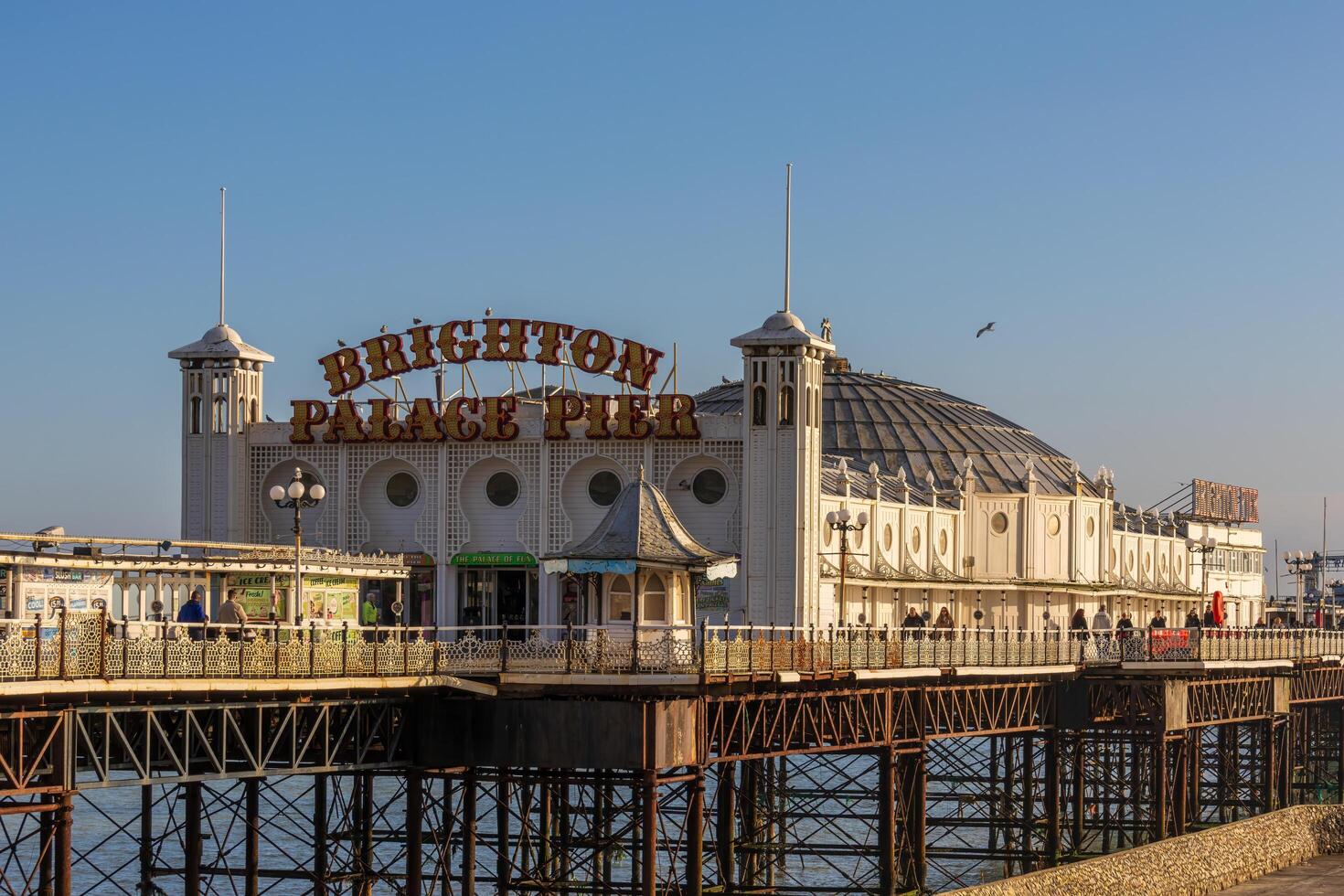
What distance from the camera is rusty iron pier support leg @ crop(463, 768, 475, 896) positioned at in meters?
43.9

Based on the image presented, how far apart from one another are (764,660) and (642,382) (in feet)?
66.5

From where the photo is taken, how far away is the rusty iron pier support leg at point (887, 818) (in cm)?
5506

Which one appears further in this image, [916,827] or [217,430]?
[217,430]

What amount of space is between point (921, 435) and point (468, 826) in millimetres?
59886

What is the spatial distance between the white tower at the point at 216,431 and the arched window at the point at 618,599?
23199 millimetres

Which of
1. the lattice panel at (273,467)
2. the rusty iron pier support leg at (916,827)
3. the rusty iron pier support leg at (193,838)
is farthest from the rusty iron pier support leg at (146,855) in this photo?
the rusty iron pier support leg at (916,827)

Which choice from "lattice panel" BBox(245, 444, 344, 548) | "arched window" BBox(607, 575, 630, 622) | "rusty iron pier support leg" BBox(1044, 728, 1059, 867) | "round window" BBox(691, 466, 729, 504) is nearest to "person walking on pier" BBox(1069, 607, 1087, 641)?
"rusty iron pier support leg" BBox(1044, 728, 1059, 867)

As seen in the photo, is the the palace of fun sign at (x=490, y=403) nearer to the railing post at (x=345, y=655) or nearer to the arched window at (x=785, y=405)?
the arched window at (x=785, y=405)

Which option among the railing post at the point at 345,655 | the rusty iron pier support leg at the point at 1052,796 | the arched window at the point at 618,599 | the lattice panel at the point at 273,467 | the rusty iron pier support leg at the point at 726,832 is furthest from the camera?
the rusty iron pier support leg at the point at 1052,796

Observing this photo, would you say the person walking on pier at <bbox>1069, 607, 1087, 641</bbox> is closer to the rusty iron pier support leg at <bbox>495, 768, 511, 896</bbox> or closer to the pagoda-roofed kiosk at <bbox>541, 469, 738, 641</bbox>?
the pagoda-roofed kiosk at <bbox>541, 469, 738, 641</bbox>

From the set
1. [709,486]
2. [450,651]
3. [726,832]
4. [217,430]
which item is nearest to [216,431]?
[217,430]

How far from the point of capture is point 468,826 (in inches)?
1794

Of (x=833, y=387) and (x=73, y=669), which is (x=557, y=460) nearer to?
(x=73, y=669)

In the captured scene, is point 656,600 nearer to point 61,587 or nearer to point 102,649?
point 61,587
